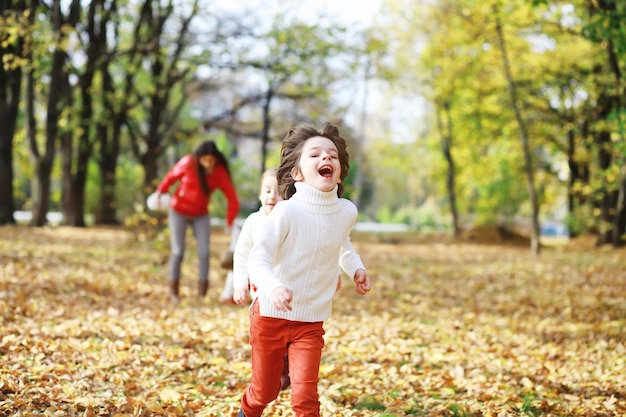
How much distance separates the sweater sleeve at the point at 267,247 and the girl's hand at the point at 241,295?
172mm

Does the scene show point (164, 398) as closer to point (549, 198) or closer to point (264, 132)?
point (264, 132)

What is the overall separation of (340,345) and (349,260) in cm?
307

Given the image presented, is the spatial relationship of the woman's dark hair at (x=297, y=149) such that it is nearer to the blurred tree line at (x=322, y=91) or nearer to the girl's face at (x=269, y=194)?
the girl's face at (x=269, y=194)

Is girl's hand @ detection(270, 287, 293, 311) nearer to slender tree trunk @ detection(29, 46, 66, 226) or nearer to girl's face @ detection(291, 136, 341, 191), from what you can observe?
girl's face @ detection(291, 136, 341, 191)

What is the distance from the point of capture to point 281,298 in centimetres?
293

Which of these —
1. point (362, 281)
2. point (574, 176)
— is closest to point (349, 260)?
point (362, 281)

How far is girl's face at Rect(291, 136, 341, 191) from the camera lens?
10.4 ft

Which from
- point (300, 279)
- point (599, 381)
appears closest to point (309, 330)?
point (300, 279)

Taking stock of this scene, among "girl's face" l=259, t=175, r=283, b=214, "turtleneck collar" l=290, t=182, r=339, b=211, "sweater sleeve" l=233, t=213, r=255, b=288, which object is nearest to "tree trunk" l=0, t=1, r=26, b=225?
"girl's face" l=259, t=175, r=283, b=214

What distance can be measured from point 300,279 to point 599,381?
10.5 feet

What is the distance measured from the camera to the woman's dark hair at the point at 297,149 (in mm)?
3344

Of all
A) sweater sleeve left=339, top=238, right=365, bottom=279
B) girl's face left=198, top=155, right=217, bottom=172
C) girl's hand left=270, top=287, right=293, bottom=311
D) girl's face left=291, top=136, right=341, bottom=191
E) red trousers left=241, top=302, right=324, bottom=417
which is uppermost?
girl's face left=198, top=155, right=217, bottom=172

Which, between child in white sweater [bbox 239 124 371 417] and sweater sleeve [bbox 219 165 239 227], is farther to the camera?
sweater sleeve [bbox 219 165 239 227]

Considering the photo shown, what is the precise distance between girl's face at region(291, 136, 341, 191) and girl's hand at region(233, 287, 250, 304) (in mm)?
644
